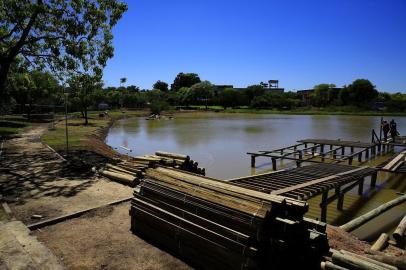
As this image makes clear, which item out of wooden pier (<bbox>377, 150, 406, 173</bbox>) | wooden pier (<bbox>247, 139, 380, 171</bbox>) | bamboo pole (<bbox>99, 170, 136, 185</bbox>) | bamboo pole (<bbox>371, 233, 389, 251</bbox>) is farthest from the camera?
wooden pier (<bbox>247, 139, 380, 171</bbox>)

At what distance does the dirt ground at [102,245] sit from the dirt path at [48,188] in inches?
39.2

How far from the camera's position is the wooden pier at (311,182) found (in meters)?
10.0

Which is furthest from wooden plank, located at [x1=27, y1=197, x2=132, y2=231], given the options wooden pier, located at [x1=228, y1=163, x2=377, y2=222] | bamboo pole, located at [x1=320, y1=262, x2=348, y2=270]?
bamboo pole, located at [x1=320, y1=262, x2=348, y2=270]

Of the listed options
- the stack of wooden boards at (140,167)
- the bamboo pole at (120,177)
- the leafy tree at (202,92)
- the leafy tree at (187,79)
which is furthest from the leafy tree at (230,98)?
the bamboo pole at (120,177)

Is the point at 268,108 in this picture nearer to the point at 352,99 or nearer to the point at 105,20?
the point at 352,99

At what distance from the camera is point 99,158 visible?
57.1 feet

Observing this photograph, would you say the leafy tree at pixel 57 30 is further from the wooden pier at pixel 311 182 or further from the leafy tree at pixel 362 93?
the leafy tree at pixel 362 93

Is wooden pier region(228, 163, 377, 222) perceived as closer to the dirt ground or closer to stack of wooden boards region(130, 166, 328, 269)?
stack of wooden boards region(130, 166, 328, 269)

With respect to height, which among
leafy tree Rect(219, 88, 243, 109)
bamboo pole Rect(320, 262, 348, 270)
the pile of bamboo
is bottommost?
bamboo pole Rect(320, 262, 348, 270)

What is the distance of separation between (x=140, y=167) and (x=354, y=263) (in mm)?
8601

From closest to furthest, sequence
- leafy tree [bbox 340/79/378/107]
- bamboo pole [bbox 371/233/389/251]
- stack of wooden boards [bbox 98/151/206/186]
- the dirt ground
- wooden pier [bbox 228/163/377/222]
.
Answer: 1. the dirt ground
2. bamboo pole [bbox 371/233/389/251]
3. wooden pier [bbox 228/163/377/222]
4. stack of wooden boards [bbox 98/151/206/186]
5. leafy tree [bbox 340/79/378/107]

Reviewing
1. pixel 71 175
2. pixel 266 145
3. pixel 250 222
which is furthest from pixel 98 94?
pixel 250 222

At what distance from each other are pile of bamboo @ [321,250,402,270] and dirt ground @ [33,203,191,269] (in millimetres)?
2576

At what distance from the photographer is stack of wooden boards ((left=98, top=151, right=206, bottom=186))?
1178 cm
